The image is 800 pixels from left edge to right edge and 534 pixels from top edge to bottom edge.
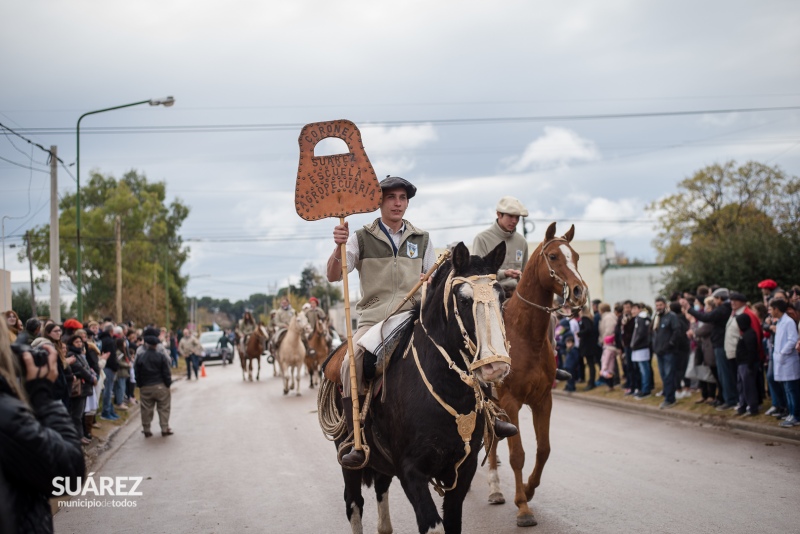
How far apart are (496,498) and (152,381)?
9588mm

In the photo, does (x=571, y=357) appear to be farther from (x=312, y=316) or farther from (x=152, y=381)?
(x=152, y=381)

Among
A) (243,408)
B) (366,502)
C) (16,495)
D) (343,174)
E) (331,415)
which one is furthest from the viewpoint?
(243,408)

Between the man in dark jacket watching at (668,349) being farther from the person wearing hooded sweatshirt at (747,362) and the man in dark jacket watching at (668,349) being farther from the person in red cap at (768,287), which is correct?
the person wearing hooded sweatshirt at (747,362)

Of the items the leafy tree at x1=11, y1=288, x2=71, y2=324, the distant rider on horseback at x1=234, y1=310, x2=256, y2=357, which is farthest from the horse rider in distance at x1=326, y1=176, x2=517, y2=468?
the leafy tree at x1=11, y1=288, x2=71, y2=324

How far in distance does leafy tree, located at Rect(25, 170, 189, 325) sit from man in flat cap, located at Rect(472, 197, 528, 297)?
144 feet

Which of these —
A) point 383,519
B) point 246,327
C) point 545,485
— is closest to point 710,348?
point 545,485

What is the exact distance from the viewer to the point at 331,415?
683cm

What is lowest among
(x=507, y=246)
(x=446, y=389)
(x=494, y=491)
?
(x=494, y=491)

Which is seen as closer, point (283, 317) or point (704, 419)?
point (704, 419)

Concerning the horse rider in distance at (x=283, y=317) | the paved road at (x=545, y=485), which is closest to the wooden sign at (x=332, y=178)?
the paved road at (x=545, y=485)

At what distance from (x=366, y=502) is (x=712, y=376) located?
8552 mm

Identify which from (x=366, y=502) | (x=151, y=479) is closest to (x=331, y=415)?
(x=366, y=502)

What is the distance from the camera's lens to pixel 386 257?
6461 millimetres

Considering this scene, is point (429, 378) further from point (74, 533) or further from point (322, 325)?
point (322, 325)
